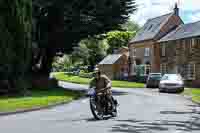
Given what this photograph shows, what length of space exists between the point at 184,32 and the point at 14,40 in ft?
126

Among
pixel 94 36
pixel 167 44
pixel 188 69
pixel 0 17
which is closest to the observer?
pixel 0 17

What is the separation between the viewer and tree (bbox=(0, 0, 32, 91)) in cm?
2827

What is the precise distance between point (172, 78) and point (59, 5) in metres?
13.9

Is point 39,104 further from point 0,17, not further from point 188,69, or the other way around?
point 188,69

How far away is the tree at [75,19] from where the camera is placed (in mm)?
36656

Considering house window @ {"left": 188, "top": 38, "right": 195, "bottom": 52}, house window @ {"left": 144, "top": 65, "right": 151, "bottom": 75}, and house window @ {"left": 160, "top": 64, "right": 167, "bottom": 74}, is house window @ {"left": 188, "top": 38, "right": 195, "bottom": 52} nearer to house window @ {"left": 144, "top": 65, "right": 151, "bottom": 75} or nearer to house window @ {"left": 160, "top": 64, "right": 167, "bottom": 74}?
house window @ {"left": 160, "top": 64, "right": 167, "bottom": 74}

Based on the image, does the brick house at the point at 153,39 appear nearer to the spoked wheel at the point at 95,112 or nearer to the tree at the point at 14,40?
the tree at the point at 14,40

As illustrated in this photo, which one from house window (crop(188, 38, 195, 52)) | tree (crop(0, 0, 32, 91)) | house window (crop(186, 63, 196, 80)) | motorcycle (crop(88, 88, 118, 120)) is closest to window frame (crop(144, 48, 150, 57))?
house window (crop(186, 63, 196, 80))

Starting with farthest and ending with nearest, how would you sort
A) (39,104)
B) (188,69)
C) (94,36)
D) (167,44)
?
(167,44) → (188,69) → (94,36) → (39,104)

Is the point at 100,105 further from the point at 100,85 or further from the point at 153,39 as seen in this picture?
the point at 153,39

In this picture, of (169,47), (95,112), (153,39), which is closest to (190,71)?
(169,47)

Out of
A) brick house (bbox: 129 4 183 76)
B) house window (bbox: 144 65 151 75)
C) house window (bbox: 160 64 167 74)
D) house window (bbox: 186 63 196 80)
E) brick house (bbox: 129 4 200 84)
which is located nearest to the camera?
house window (bbox: 186 63 196 80)

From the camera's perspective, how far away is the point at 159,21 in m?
Result: 73.7

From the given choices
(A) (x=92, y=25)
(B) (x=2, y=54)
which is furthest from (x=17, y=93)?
(A) (x=92, y=25)
